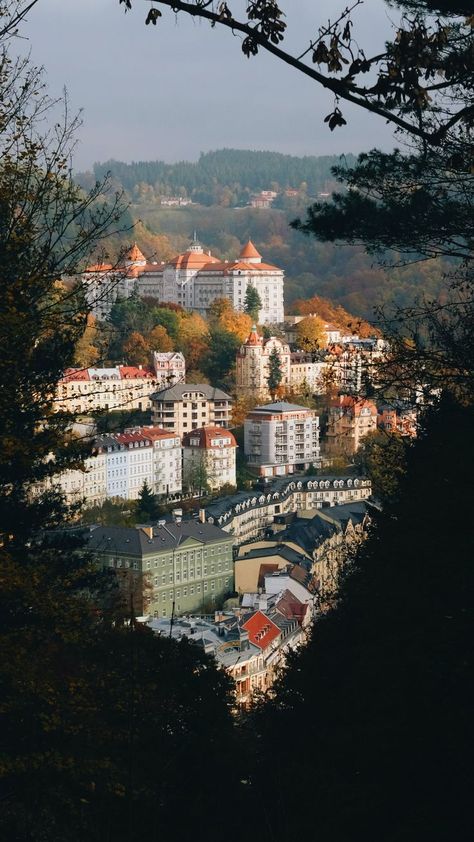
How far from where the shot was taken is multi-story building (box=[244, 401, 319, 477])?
164ft

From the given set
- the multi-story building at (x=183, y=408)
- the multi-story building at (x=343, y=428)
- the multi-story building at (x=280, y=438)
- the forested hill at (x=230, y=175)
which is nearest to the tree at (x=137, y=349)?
the multi-story building at (x=183, y=408)

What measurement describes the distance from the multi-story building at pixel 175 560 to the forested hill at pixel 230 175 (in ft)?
408

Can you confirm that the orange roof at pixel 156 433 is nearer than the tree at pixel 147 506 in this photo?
No

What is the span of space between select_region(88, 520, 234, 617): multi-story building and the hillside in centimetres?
2555

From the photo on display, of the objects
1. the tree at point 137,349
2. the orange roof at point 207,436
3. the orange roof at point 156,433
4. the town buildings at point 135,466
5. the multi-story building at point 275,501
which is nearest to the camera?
the multi-story building at point 275,501

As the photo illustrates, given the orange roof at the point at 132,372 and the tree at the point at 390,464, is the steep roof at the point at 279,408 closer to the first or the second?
the orange roof at the point at 132,372

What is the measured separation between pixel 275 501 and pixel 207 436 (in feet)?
18.1

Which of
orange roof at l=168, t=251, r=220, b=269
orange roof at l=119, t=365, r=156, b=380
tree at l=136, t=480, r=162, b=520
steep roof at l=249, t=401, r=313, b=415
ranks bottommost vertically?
tree at l=136, t=480, r=162, b=520

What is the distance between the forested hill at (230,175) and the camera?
159500 millimetres

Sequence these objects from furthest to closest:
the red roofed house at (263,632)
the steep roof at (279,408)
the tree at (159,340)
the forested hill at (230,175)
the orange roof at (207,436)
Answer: the forested hill at (230,175) < the tree at (159,340) < the steep roof at (279,408) < the orange roof at (207,436) < the red roofed house at (263,632)

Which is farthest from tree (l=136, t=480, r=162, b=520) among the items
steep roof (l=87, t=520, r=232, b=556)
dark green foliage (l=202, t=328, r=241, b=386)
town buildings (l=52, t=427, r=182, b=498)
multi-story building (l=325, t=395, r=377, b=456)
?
dark green foliage (l=202, t=328, r=241, b=386)

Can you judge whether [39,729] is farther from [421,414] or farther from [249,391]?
[249,391]

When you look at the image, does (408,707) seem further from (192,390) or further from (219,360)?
(219,360)

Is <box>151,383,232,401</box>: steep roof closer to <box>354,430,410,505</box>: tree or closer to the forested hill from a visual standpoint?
<box>354,430,410,505</box>: tree
